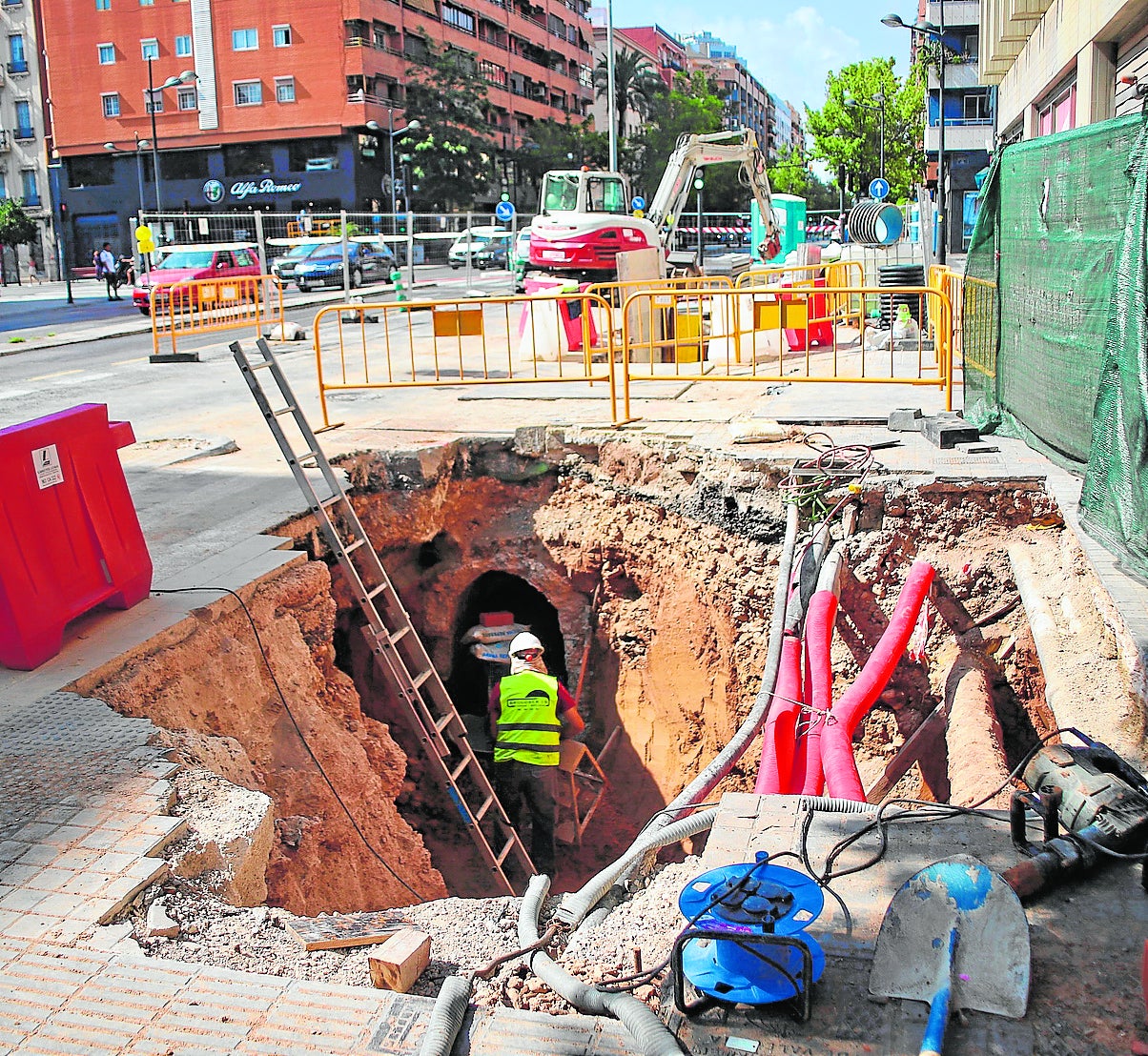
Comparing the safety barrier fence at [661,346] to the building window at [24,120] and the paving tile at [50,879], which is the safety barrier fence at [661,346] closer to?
the paving tile at [50,879]

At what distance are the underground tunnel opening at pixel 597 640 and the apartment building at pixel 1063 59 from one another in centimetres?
360

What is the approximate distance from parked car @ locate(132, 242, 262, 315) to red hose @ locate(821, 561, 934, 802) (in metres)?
23.6

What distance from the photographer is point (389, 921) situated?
4.30m

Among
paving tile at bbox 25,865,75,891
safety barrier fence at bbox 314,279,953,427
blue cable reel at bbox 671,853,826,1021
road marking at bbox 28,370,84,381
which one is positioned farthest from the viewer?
road marking at bbox 28,370,84,381

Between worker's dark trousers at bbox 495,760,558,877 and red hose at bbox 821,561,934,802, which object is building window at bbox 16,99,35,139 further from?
red hose at bbox 821,561,934,802

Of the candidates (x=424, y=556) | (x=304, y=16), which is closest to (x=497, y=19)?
(x=304, y=16)

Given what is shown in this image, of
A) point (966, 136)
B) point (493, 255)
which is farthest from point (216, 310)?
point (966, 136)

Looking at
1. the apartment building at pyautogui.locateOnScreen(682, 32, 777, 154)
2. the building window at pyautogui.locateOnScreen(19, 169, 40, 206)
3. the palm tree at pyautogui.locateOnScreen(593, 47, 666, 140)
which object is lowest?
the building window at pyautogui.locateOnScreen(19, 169, 40, 206)

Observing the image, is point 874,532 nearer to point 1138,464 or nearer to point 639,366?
point 1138,464

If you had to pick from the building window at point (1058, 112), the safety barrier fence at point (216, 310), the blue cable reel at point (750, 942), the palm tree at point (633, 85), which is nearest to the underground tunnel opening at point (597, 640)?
the blue cable reel at point (750, 942)

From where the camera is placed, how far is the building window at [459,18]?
197 ft

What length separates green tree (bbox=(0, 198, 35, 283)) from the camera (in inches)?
1940

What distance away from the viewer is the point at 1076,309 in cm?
633

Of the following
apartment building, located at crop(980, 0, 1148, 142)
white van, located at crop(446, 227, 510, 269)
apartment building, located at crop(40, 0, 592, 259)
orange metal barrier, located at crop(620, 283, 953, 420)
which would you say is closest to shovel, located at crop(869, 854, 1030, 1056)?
apartment building, located at crop(980, 0, 1148, 142)
